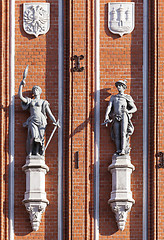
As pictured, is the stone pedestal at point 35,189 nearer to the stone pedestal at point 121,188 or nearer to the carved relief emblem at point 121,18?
the stone pedestal at point 121,188

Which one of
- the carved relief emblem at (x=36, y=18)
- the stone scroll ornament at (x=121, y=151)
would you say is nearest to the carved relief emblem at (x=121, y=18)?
the stone scroll ornament at (x=121, y=151)

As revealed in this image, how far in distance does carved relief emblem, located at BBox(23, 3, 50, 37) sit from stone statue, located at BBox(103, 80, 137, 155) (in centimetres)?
230

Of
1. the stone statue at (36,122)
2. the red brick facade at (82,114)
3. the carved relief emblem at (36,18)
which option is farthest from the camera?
the carved relief emblem at (36,18)

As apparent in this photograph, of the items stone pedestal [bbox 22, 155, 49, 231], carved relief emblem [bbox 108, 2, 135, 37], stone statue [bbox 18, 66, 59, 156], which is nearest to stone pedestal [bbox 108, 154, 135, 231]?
stone pedestal [bbox 22, 155, 49, 231]

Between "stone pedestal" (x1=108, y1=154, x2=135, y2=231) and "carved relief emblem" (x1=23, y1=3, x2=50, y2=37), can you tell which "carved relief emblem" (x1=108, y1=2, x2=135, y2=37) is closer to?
"carved relief emblem" (x1=23, y1=3, x2=50, y2=37)

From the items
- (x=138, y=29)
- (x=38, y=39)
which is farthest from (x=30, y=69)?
(x=138, y=29)

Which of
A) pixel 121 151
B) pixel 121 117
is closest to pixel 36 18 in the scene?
pixel 121 117

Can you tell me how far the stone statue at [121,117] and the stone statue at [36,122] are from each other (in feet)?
4.38

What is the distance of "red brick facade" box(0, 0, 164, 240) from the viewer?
2939 centimetres

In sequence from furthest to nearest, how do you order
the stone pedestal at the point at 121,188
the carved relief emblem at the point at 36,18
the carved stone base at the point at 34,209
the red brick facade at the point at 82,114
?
the carved relief emblem at the point at 36,18 → the red brick facade at the point at 82,114 → the carved stone base at the point at 34,209 → the stone pedestal at the point at 121,188

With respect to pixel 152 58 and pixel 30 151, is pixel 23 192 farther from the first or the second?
pixel 152 58

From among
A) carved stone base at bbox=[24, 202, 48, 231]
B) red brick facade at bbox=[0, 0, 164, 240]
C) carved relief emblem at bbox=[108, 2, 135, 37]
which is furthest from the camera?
carved relief emblem at bbox=[108, 2, 135, 37]

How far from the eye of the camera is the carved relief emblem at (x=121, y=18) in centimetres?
3028

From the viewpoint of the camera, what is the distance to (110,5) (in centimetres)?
3042
